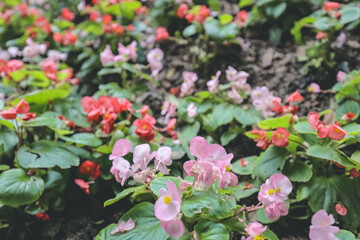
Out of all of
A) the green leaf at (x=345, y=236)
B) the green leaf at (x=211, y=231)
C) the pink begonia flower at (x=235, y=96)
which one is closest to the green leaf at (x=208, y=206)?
the green leaf at (x=211, y=231)

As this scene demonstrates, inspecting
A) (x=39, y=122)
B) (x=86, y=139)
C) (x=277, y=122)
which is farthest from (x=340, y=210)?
(x=39, y=122)

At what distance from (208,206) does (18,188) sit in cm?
74

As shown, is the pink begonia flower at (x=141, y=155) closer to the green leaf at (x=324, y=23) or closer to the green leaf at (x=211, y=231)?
the green leaf at (x=211, y=231)

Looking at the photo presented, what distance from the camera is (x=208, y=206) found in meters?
0.87

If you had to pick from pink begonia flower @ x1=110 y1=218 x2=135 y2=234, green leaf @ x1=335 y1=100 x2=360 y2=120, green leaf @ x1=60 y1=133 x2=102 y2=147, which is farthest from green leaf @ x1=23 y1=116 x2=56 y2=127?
green leaf @ x1=335 y1=100 x2=360 y2=120

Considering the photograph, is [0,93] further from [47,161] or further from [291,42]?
[291,42]

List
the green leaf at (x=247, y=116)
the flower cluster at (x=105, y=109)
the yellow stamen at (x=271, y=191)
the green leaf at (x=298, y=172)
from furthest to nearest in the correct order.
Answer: the green leaf at (x=247, y=116), the flower cluster at (x=105, y=109), the green leaf at (x=298, y=172), the yellow stamen at (x=271, y=191)

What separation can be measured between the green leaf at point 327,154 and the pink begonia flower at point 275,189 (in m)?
0.27

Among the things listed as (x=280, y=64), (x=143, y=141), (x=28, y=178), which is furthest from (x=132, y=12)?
(x=28, y=178)

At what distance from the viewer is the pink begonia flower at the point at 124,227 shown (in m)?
0.93

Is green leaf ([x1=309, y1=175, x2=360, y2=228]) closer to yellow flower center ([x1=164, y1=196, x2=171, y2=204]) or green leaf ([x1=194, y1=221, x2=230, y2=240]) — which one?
green leaf ([x1=194, y1=221, x2=230, y2=240])

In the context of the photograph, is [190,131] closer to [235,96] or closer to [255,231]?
[235,96]

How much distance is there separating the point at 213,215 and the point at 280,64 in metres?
1.52

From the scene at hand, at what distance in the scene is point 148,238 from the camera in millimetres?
870
